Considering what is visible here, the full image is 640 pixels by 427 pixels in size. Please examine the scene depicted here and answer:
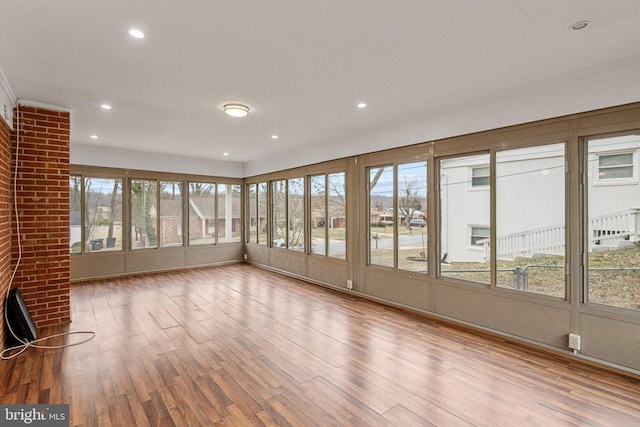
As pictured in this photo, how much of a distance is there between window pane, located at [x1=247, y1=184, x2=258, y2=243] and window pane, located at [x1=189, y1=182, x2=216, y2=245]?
0.95 meters

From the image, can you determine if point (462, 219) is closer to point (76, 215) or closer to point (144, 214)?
point (144, 214)

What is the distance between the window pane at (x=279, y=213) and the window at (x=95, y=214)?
342 centimetres

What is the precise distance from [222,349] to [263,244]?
490cm

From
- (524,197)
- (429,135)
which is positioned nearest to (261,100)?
(429,135)

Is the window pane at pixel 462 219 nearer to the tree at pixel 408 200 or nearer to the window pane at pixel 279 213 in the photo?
the tree at pixel 408 200

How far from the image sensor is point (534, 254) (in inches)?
136

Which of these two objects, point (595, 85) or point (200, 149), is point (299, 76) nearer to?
point (595, 85)

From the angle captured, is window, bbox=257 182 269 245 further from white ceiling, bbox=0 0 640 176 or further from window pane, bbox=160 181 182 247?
white ceiling, bbox=0 0 640 176

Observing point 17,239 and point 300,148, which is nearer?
point 17,239

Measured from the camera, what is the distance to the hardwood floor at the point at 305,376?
224cm

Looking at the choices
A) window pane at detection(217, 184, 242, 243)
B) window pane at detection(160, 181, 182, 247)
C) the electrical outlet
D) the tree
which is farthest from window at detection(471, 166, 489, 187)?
window pane at detection(160, 181, 182, 247)

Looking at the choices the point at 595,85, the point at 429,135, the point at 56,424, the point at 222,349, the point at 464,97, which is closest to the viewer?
the point at 56,424

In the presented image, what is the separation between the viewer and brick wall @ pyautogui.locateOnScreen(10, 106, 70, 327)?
12.1 feet

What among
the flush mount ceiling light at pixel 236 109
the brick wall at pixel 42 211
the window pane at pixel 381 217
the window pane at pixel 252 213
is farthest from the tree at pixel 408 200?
the window pane at pixel 252 213
